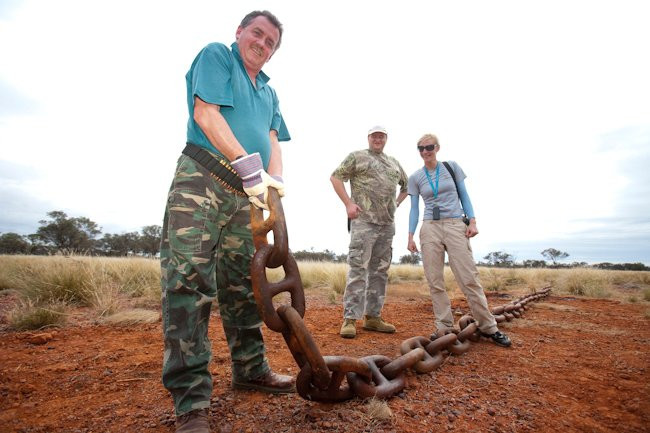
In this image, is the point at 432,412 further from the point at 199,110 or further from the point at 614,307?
the point at 614,307

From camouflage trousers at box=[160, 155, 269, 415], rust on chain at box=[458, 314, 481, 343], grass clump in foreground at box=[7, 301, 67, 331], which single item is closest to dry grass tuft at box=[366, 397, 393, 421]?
camouflage trousers at box=[160, 155, 269, 415]

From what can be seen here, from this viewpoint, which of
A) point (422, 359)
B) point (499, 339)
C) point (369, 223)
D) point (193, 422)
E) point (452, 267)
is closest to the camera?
point (193, 422)

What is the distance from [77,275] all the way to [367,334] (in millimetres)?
5130

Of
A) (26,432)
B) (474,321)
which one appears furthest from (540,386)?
(26,432)

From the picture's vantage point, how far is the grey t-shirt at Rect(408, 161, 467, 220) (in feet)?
12.7

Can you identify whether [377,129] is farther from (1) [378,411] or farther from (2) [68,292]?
(2) [68,292]

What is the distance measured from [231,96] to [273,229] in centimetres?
86

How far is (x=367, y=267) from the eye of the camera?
4.22m

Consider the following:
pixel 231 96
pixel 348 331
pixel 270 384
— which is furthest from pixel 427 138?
pixel 270 384

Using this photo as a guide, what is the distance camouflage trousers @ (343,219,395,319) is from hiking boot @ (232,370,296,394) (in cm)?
189

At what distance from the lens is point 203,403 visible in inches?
66.0

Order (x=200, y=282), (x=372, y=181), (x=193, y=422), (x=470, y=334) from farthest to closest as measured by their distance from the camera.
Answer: (x=372, y=181) → (x=470, y=334) → (x=200, y=282) → (x=193, y=422)

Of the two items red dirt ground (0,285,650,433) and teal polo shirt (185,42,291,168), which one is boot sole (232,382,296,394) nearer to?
red dirt ground (0,285,650,433)

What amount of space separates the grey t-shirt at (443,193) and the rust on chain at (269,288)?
2.72 metres
